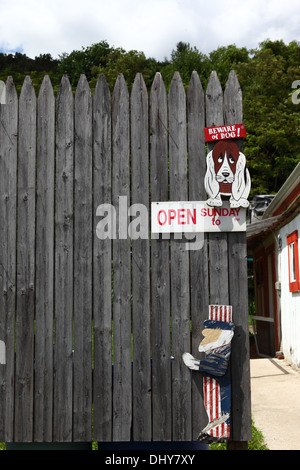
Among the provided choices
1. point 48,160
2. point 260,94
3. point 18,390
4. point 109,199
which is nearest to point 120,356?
point 18,390

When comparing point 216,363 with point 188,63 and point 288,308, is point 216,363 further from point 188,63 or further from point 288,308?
point 188,63

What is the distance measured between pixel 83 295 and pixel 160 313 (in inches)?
20.8

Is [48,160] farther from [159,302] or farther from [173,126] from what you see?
[159,302]

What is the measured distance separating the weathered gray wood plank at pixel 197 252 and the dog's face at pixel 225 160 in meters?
0.09

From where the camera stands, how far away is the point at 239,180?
11.3 ft

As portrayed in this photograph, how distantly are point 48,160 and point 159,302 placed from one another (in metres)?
1.24

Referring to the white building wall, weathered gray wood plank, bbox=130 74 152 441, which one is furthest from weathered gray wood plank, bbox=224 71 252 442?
the white building wall

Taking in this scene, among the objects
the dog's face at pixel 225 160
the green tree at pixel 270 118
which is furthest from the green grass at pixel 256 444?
the green tree at pixel 270 118

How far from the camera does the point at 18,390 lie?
347 cm

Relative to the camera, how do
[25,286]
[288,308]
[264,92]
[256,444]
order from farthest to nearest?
[264,92] < [288,308] < [256,444] < [25,286]

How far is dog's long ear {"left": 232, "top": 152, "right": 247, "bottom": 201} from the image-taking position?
11.3ft

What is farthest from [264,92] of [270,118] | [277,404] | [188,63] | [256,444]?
[256,444]

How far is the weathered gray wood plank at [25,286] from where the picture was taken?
3461mm

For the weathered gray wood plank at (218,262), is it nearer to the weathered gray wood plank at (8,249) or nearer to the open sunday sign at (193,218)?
the open sunday sign at (193,218)
